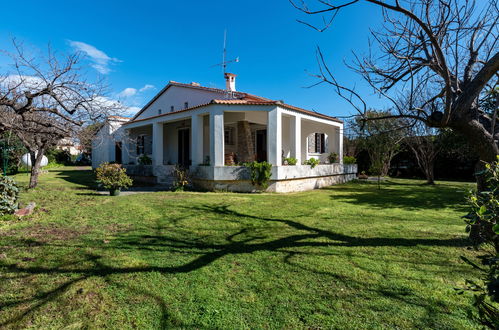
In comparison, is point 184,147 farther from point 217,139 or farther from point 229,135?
point 217,139

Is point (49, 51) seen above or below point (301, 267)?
above

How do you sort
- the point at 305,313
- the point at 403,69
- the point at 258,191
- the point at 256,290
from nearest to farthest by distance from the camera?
the point at 305,313
the point at 256,290
the point at 403,69
the point at 258,191

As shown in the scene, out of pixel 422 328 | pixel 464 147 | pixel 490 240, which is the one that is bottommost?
pixel 422 328

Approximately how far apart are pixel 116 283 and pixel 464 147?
22.6 metres

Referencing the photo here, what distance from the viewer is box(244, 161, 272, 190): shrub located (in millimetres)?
11773

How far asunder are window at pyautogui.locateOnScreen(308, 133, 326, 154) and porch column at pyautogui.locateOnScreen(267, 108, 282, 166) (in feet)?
27.9

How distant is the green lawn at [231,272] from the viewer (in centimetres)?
275

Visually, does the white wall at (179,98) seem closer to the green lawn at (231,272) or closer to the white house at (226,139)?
the white house at (226,139)

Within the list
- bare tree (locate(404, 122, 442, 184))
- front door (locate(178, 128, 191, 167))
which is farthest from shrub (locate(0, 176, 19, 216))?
bare tree (locate(404, 122, 442, 184))

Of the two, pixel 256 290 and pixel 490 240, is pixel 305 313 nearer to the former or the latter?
pixel 256 290

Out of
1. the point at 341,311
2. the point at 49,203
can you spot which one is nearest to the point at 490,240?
the point at 341,311

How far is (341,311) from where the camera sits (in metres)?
2.81

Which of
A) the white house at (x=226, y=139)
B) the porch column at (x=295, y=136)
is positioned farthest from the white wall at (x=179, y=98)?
the porch column at (x=295, y=136)

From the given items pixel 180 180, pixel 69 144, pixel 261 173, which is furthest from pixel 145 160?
pixel 261 173
